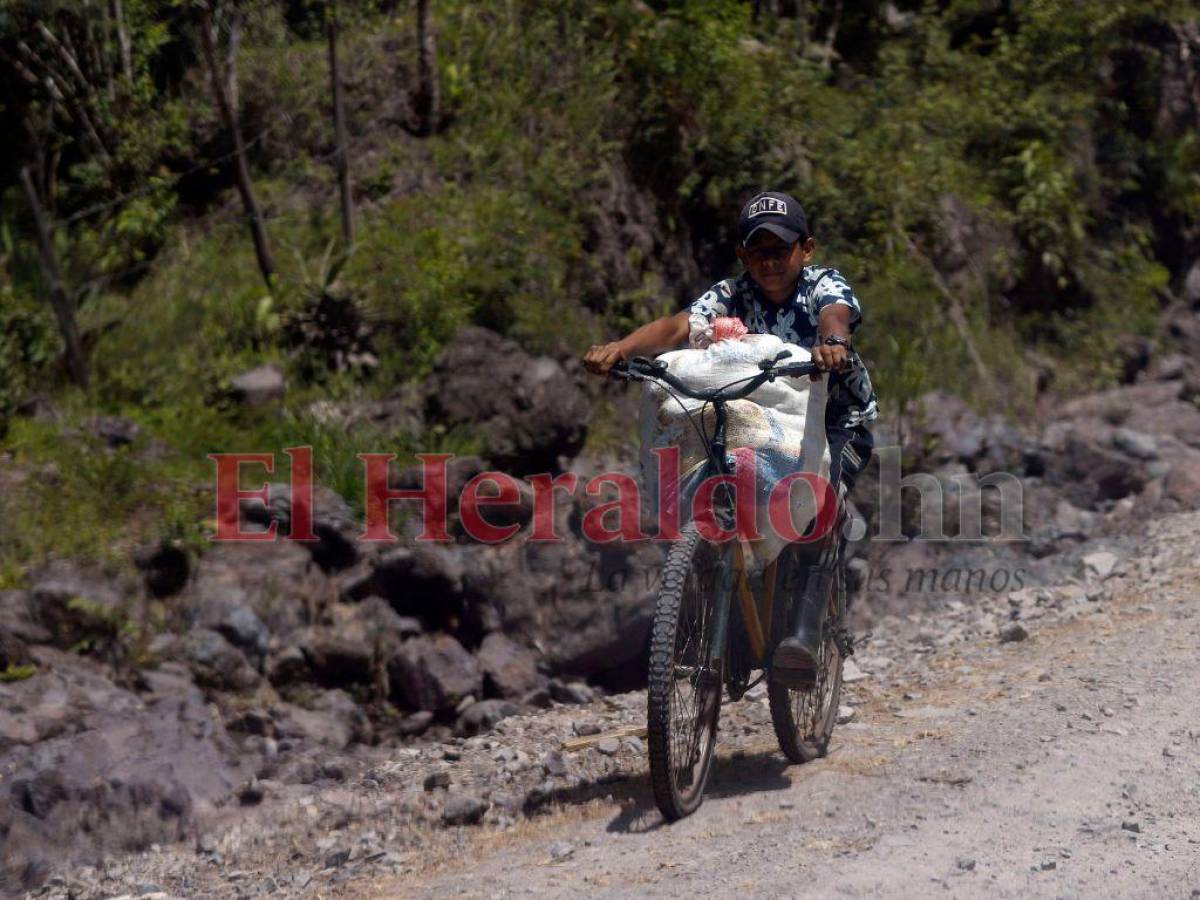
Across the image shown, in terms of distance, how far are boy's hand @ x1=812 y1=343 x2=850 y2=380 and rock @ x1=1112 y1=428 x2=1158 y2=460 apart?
7.25 meters

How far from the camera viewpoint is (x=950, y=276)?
13.1 metres

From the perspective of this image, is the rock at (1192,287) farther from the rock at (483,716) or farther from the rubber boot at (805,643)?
the rubber boot at (805,643)

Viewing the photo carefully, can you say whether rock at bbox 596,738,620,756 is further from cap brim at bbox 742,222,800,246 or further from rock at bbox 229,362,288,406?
rock at bbox 229,362,288,406

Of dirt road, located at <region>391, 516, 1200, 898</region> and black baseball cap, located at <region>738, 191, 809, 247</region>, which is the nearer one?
dirt road, located at <region>391, 516, 1200, 898</region>

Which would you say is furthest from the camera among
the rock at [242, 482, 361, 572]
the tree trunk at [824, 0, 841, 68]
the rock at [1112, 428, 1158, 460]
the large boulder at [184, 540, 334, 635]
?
the tree trunk at [824, 0, 841, 68]

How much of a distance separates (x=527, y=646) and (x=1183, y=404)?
7596mm

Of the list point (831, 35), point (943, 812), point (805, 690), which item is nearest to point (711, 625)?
point (805, 690)

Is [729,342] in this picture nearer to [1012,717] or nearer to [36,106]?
[1012,717]

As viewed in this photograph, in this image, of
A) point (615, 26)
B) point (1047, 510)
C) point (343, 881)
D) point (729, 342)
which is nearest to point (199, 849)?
point (343, 881)

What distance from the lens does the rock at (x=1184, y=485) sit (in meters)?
9.56

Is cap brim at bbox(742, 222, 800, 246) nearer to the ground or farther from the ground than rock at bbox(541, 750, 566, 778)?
farther from the ground

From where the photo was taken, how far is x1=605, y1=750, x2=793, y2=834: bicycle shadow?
15.0 ft

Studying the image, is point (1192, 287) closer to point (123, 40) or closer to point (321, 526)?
point (123, 40)

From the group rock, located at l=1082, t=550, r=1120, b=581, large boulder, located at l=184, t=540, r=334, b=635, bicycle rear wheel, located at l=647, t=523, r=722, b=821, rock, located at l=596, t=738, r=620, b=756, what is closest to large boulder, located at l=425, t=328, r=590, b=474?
large boulder, located at l=184, t=540, r=334, b=635
